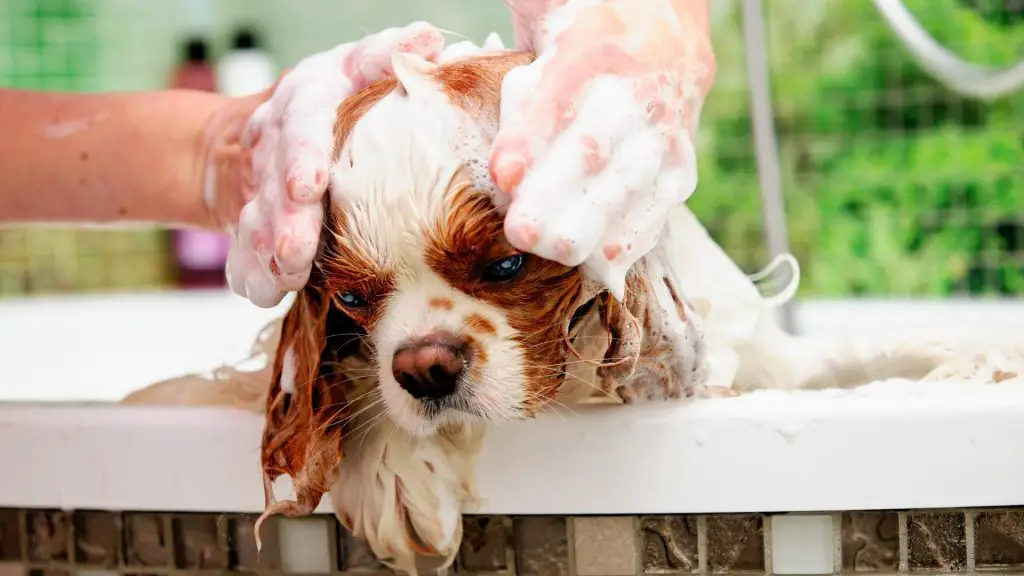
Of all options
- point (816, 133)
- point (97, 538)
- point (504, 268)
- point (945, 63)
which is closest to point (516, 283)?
point (504, 268)

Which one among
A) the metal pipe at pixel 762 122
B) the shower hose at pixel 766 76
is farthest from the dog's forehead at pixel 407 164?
the metal pipe at pixel 762 122

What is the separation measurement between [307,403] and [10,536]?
26 centimetres

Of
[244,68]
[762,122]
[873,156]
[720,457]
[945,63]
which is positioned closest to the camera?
[720,457]

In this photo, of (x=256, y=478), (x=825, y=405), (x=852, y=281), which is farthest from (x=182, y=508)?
(x=852, y=281)

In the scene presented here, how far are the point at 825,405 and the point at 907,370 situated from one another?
1.05 ft

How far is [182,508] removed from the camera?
62cm

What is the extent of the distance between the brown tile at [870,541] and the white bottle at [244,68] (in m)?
1.42

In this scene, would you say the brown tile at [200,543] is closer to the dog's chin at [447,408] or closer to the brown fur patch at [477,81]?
the dog's chin at [447,408]

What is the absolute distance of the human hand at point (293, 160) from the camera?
0.49 metres

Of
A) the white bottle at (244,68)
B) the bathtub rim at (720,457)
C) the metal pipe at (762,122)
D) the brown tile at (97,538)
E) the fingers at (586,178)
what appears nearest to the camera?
the fingers at (586,178)

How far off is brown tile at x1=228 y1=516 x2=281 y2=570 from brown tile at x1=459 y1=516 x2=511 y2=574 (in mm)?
121

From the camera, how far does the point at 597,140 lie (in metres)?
0.46

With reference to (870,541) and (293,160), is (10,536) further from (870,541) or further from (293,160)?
(870,541)

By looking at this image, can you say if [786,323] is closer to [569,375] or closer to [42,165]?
[569,375]
